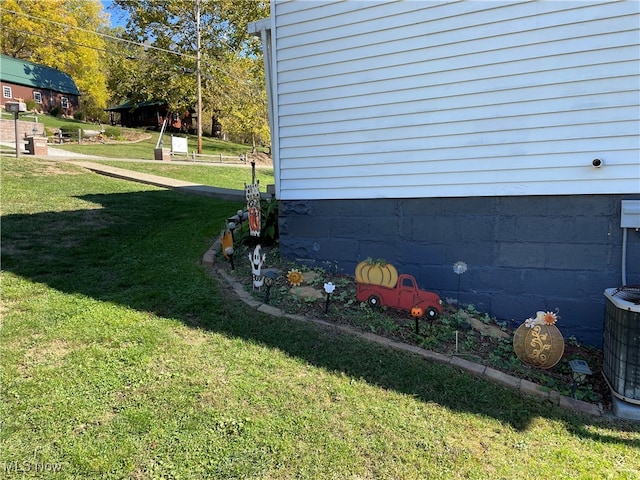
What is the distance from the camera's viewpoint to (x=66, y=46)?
37.1 metres

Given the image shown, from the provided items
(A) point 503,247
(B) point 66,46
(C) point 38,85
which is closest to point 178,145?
(A) point 503,247

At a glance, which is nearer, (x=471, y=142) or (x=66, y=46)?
(x=471, y=142)

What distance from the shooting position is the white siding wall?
3.16m

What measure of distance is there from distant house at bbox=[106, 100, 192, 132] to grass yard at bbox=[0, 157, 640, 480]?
37.5 meters

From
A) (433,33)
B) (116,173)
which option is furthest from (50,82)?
(433,33)

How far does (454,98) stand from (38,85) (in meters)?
44.5

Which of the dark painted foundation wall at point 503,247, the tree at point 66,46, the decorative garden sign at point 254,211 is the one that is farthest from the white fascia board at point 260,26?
the tree at point 66,46

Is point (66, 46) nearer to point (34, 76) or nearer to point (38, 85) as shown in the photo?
point (34, 76)

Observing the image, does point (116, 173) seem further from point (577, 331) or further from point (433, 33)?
point (577, 331)

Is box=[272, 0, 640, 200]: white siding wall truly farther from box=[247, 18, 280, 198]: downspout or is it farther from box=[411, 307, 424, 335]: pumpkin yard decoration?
box=[411, 307, 424, 335]: pumpkin yard decoration

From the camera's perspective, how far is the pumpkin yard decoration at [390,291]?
3.46 m

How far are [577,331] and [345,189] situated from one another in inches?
96.0

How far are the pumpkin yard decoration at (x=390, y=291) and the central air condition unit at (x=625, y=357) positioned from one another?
4.03ft

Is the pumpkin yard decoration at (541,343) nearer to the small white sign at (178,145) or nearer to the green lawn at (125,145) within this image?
the green lawn at (125,145)
